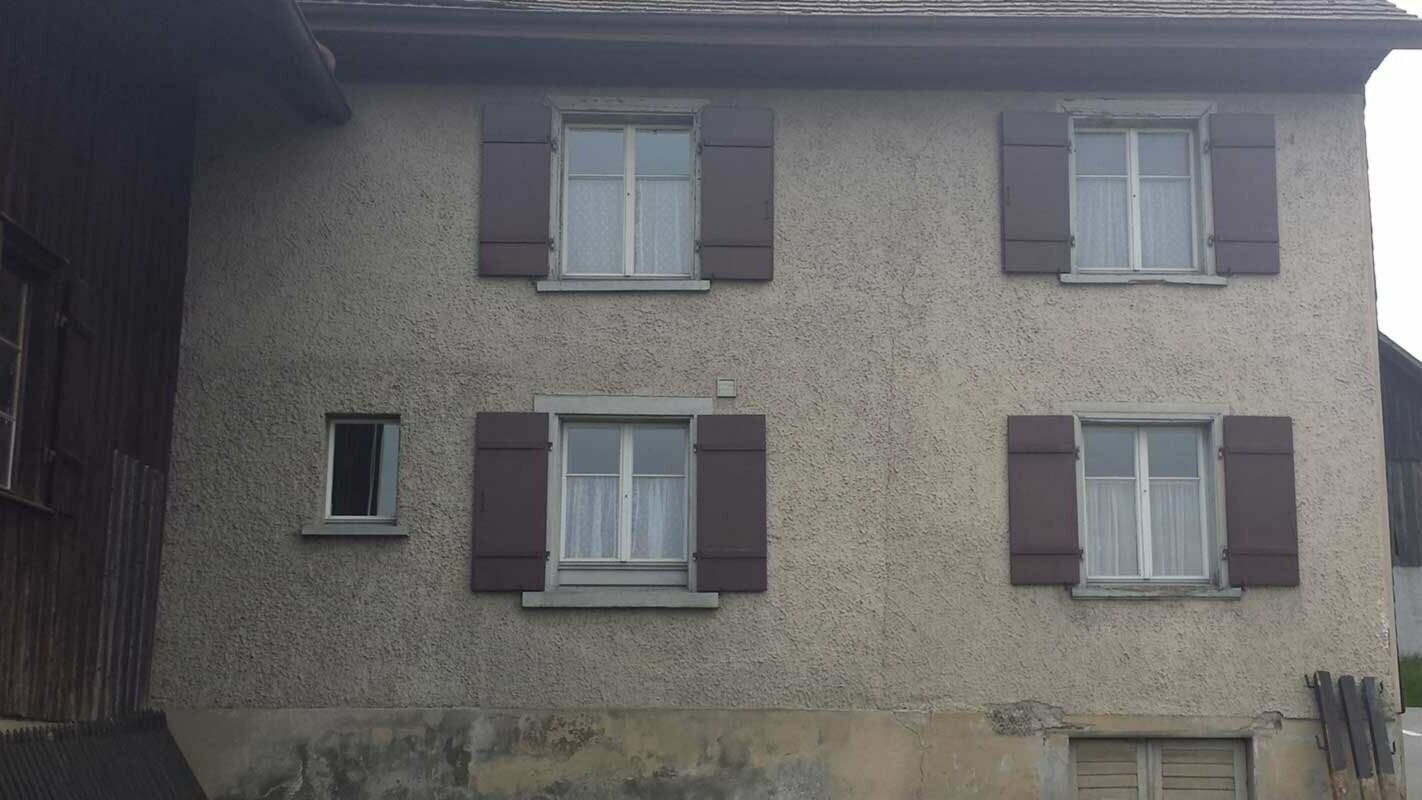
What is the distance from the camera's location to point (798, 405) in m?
12.5

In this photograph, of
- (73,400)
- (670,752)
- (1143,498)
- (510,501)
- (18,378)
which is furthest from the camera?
(1143,498)

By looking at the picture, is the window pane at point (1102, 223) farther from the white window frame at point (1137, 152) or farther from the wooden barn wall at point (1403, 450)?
the wooden barn wall at point (1403, 450)

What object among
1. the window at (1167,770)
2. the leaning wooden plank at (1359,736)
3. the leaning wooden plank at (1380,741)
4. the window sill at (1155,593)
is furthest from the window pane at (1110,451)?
the leaning wooden plank at (1380,741)

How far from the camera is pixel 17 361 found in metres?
10.1

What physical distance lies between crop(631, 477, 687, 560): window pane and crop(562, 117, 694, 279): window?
1.52 metres

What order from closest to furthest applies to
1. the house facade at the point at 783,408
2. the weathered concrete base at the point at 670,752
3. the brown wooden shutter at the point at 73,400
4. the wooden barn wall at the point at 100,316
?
the wooden barn wall at the point at 100,316, the brown wooden shutter at the point at 73,400, the weathered concrete base at the point at 670,752, the house facade at the point at 783,408

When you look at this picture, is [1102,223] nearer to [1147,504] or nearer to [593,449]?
[1147,504]

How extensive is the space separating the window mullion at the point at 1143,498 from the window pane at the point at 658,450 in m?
3.24

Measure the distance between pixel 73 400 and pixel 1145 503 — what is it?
7202 mm

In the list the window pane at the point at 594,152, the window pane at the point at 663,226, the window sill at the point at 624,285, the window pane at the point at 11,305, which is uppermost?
the window pane at the point at 594,152

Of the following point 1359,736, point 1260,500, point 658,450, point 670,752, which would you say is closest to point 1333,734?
point 1359,736

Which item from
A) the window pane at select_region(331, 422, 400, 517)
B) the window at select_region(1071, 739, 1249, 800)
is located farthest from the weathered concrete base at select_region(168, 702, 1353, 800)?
the window pane at select_region(331, 422, 400, 517)

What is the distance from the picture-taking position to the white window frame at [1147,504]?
12.4m

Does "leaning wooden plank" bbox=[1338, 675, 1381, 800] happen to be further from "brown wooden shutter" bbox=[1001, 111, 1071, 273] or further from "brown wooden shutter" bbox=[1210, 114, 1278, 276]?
"brown wooden shutter" bbox=[1001, 111, 1071, 273]
